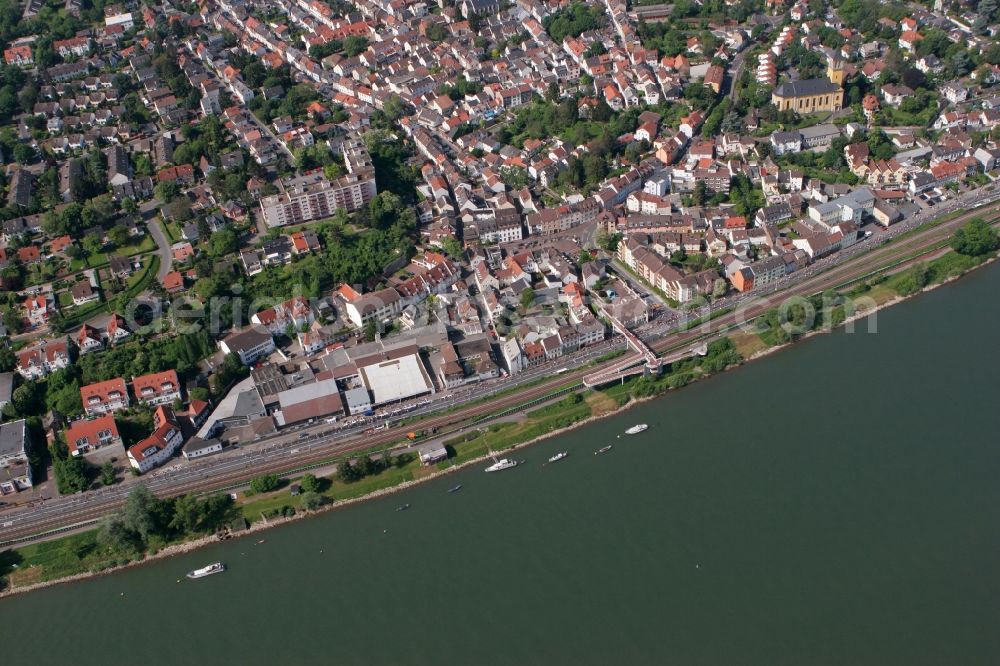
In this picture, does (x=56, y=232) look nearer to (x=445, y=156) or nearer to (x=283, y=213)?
(x=283, y=213)

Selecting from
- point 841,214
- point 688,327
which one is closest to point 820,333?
point 688,327

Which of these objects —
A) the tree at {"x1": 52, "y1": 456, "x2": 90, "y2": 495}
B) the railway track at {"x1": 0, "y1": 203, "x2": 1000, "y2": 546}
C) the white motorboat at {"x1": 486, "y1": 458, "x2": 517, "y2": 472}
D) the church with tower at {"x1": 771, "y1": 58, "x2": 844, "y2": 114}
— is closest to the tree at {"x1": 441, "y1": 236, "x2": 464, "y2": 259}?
the railway track at {"x1": 0, "y1": 203, "x2": 1000, "y2": 546}

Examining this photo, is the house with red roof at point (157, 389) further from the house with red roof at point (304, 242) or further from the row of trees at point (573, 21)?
the row of trees at point (573, 21)

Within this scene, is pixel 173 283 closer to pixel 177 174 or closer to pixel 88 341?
pixel 88 341

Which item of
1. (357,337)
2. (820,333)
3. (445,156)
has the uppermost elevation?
(445,156)

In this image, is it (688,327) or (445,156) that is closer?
(688,327)
